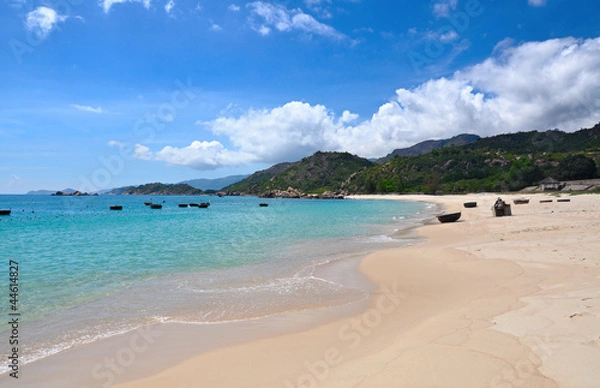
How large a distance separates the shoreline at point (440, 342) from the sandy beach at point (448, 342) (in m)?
0.02

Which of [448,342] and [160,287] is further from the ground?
[448,342]

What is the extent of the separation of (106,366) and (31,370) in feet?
4.13

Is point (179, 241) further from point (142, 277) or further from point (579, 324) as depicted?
point (579, 324)

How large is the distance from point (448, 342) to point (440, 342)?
0.12m

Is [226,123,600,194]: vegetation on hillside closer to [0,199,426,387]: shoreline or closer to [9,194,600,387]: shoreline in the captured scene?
[9,194,600,387]: shoreline

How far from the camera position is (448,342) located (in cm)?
571

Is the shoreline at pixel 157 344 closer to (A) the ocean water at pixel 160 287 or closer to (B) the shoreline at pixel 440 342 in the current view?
(B) the shoreline at pixel 440 342

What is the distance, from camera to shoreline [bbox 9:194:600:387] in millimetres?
4633

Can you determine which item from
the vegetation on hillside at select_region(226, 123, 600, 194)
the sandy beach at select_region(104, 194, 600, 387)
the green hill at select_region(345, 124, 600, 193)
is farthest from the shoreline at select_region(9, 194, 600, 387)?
the green hill at select_region(345, 124, 600, 193)

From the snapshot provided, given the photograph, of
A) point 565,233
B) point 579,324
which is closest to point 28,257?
point 579,324

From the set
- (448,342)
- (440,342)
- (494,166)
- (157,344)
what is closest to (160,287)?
(157,344)

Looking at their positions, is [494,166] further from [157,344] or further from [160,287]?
[157,344]

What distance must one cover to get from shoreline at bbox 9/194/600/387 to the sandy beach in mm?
16

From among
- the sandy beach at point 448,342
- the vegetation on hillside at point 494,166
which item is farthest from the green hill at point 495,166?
the sandy beach at point 448,342
